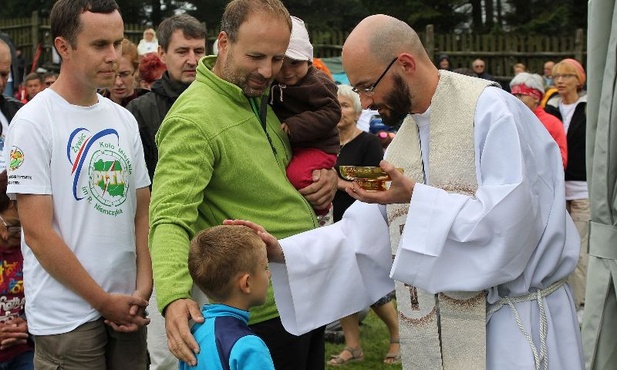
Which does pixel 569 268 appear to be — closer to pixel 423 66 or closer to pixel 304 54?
pixel 423 66

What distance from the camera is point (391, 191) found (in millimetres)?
3529

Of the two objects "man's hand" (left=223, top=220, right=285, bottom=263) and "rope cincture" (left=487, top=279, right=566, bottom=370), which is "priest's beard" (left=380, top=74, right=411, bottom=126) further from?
"rope cincture" (left=487, top=279, right=566, bottom=370)

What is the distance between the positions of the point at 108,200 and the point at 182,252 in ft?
2.39

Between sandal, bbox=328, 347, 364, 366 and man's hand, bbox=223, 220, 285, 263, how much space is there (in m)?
4.08

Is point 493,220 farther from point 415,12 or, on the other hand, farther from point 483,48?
point 415,12

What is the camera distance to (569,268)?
369cm

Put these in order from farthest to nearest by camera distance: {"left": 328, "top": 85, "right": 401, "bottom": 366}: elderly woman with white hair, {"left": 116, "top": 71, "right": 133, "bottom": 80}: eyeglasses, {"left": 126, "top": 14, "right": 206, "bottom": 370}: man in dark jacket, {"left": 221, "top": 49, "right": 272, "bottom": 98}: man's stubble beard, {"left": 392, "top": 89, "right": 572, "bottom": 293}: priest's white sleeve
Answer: {"left": 328, "top": 85, "right": 401, "bottom": 366}: elderly woman with white hair < {"left": 116, "top": 71, "right": 133, "bottom": 80}: eyeglasses < {"left": 126, "top": 14, "right": 206, "bottom": 370}: man in dark jacket < {"left": 221, "top": 49, "right": 272, "bottom": 98}: man's stubble beard < {"left": 392, "top": 89, "right": 572, "bottom": 293}: priest's white sleeve

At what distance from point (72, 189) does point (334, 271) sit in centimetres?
112

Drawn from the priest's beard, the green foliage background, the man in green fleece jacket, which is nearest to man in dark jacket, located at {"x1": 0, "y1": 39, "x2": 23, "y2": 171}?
the man in green fleece jacket

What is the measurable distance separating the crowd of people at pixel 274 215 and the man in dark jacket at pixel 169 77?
0.97m

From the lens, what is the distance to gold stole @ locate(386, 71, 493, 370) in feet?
12.0

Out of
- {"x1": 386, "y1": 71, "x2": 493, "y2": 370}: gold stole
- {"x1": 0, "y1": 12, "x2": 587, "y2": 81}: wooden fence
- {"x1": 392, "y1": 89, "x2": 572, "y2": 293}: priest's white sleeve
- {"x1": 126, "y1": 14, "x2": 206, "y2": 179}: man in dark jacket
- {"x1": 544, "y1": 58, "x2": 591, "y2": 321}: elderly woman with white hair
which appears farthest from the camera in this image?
{"x1": 0, "y1": 12, "x2": 587, "y2": 81}: wooden fence

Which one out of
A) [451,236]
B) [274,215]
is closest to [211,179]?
[274,215]

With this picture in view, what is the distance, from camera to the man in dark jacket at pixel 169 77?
17.5 ft
